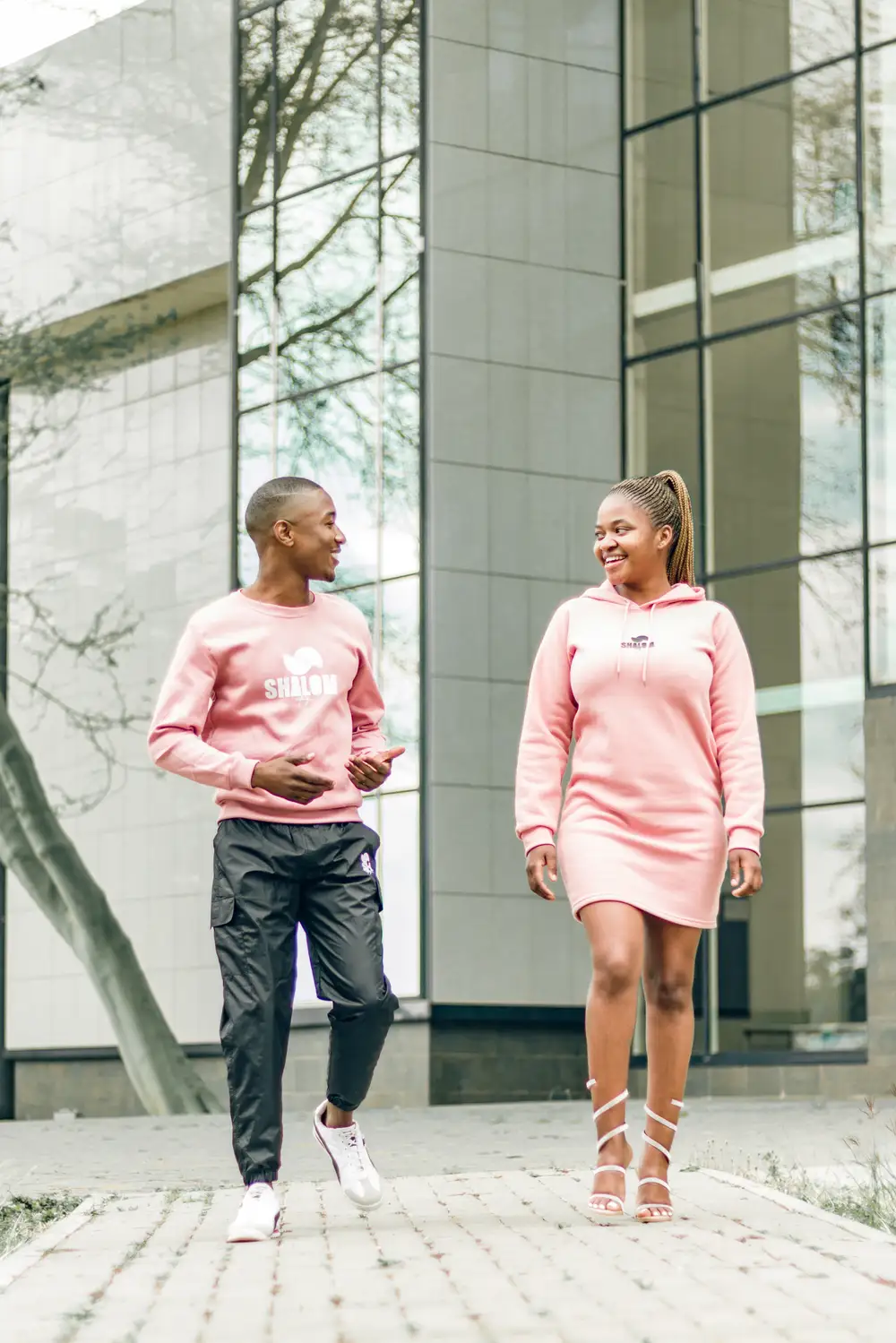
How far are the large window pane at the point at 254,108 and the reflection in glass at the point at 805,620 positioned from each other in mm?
4837

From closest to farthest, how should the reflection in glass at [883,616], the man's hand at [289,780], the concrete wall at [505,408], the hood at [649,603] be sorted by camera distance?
the man's hand at [289,780]
the hood at [649,603]
the reflection in glass at [883,616]
the concrete wall at [505,408]

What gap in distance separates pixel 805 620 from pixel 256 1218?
11.6 metres

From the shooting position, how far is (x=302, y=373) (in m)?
18.0

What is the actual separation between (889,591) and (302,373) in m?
4.91

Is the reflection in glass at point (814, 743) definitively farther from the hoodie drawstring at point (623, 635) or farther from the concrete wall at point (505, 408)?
the hoodie drawstring at point (623, 635)

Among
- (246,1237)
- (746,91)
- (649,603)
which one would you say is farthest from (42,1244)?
(746,91)

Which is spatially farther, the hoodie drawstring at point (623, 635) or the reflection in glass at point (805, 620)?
the reflection in glass at point (805, 620)

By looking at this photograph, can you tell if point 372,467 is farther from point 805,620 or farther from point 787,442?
point 805,620

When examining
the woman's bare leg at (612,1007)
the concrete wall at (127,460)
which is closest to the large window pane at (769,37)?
the concrete wall at (127,460)

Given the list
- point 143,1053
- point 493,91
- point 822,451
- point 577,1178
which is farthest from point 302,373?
point 577,1178

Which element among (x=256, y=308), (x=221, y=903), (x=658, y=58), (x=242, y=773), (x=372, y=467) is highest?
(x=658, y=58)

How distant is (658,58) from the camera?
1841 cm

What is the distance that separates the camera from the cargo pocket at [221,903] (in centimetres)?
638

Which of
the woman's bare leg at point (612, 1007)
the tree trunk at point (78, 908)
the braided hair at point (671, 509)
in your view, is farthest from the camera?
the tree trunk at point (78, 908)
